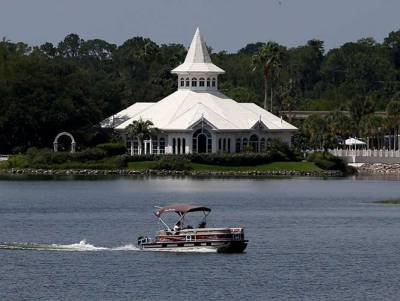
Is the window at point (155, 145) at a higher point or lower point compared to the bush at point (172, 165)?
higher

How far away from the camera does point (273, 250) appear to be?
80688mm

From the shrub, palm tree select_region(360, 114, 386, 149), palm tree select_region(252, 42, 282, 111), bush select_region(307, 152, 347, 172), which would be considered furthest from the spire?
the shrub

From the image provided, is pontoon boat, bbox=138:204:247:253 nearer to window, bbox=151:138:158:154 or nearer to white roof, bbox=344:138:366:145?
window, bbox=151:138:158:154

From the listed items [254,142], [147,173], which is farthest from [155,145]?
[254,142]

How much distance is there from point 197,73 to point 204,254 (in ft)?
313

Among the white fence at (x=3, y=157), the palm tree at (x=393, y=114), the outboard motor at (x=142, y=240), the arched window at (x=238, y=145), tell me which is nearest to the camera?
the outboard motor at (x=142, y=240)

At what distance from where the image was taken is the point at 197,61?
174375mm

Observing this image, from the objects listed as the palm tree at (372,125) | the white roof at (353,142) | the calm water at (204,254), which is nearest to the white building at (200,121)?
the palm tree at (372,125)

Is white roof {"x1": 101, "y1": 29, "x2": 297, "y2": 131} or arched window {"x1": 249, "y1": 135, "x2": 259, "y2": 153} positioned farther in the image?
arched window {"x1": 249, "y1": 135, "x2": 259, "y2": 153}

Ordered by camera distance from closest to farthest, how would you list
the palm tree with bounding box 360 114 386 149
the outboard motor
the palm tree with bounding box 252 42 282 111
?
the outboard motor, the palm tree with bounding box 360 114 386 149, the palm tree with bounding box 252 42 282 111

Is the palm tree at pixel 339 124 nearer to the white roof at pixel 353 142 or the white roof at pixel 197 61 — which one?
the white roof at pixel 353 142

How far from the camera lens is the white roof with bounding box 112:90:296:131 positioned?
6403 inches

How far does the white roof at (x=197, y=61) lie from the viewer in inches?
6791

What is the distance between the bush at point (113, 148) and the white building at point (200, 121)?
195 centimetres
